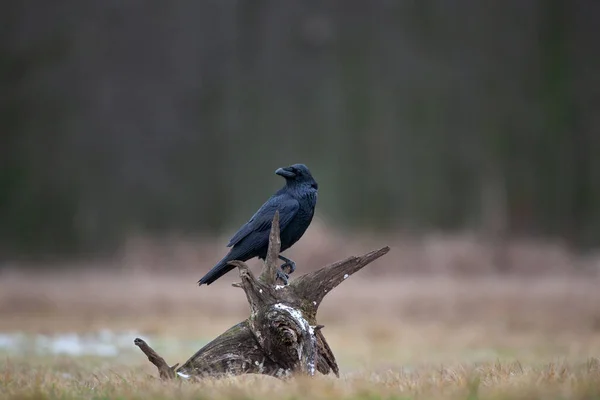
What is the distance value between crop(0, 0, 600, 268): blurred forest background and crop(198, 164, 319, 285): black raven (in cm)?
1881

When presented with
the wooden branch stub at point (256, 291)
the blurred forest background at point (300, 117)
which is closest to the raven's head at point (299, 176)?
the wooden branch stub at point (256, 291)

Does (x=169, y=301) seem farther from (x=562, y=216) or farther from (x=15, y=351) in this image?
(x=562, y=216)

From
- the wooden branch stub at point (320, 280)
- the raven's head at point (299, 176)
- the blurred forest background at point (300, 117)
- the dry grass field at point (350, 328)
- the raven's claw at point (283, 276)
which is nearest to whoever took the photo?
the dry grass field at point (350, 328)

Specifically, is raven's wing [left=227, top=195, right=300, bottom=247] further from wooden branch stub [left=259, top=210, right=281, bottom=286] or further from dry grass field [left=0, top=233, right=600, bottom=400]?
dry grass field [left=0, top=233, right=600, bottom=400]

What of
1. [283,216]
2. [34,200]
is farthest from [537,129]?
[283,216]

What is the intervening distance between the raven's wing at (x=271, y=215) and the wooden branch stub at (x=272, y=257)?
0.27m

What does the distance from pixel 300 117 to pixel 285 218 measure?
21.9 metres

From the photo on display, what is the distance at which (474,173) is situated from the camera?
27344 mm

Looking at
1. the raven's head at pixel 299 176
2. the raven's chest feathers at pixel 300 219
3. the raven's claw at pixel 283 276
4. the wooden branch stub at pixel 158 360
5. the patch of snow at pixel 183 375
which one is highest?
the raven's head at pixel 299 176

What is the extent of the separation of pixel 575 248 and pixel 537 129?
4.87 meters

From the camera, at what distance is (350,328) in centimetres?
1528

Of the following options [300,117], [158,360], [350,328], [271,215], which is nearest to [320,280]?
[271,215]

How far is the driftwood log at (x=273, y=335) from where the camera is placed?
20.7 feet

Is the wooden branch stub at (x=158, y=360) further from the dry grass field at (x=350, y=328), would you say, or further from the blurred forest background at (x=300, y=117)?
the blurred forest background at (x=300, y=117)
